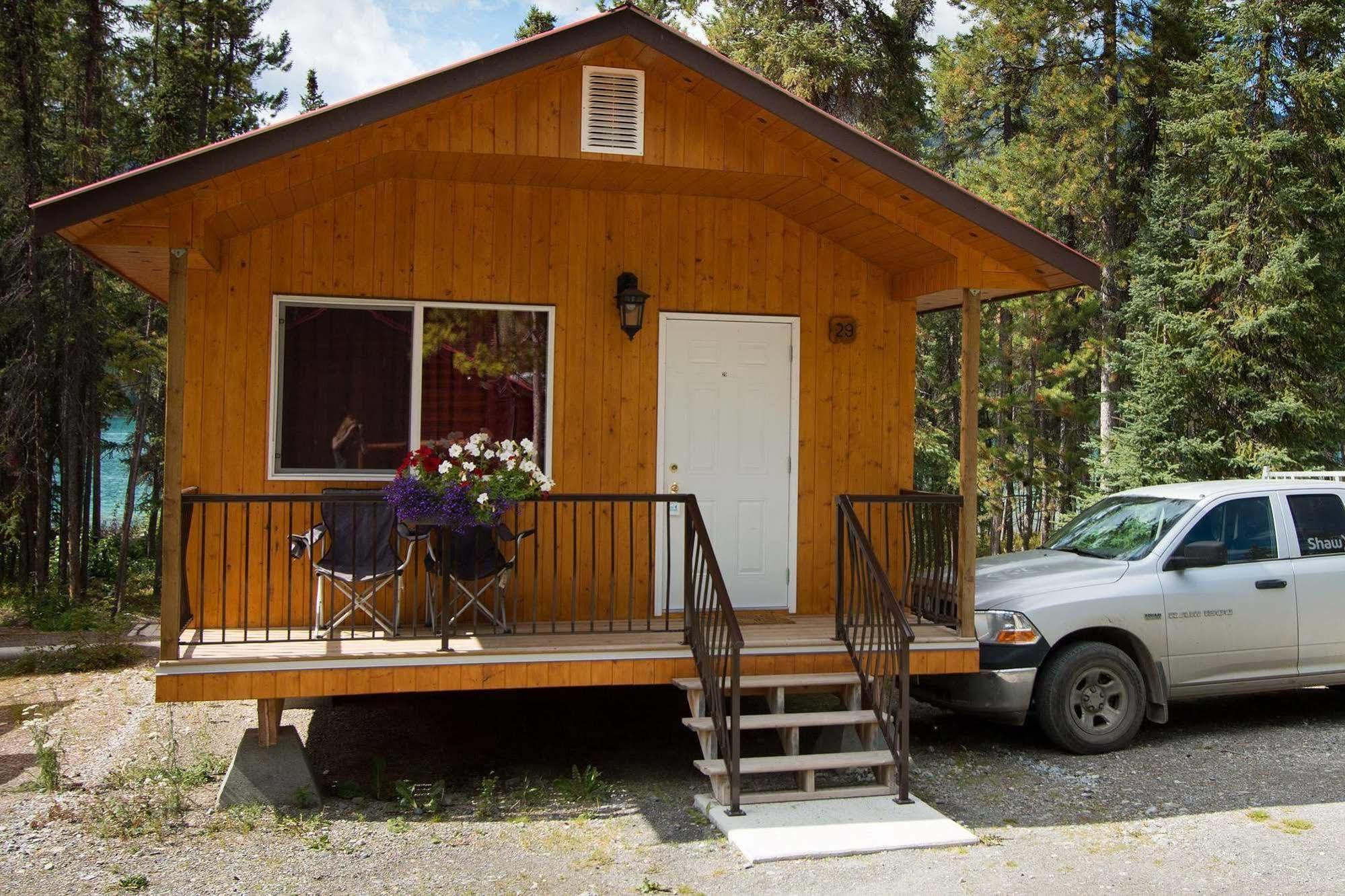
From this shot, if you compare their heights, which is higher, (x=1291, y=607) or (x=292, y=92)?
(x=292, y=92)

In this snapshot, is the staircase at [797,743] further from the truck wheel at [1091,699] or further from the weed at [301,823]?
the weed at [301,823]

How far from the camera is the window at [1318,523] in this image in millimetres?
7562

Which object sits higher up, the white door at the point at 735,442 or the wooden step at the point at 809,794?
the white door at the point at 735,442

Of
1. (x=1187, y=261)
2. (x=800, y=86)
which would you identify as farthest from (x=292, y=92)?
(x=1187, y=261)

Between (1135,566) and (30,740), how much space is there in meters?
7.65

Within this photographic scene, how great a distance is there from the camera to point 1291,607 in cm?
736

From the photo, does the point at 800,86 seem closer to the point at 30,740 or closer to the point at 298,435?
the point at 298,435

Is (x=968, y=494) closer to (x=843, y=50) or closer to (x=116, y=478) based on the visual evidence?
(x=843, y=50)

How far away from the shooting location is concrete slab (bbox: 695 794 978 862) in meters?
5.14

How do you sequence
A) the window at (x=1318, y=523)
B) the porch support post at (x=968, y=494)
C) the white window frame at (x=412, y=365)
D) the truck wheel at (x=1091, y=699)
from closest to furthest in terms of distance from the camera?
1. the porch support post at (x=968, y=494)
2. the truck wheel at (x=1091, y=699)
3. the white window frame at (x=412, y=365)
4. the window at (x=1318, y=523)

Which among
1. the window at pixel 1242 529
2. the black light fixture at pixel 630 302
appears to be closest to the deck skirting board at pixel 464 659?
the window at pixel 1242 529

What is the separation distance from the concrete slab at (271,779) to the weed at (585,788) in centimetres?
130

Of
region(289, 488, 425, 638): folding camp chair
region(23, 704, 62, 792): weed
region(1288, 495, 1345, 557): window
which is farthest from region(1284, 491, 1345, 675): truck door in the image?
region(23, 704, 62, 792): weed

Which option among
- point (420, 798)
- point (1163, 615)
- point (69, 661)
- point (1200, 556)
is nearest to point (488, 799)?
point (420, 798)
